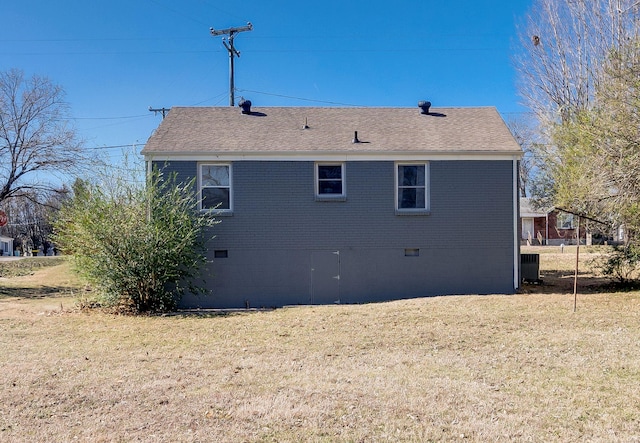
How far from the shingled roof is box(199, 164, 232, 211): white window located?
51 cm

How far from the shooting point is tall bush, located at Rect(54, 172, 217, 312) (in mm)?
11789

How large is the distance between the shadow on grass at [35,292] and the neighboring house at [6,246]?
4407cm

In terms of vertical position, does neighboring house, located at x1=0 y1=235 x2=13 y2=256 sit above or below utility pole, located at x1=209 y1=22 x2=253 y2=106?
below

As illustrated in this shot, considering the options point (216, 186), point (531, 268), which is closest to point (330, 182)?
point (216, 186)

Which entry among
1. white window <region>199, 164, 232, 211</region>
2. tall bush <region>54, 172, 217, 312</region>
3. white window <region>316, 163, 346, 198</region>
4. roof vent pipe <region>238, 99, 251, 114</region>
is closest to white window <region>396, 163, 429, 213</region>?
white window <region>316, 163, 346, 198</region>

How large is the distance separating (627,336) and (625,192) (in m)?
4.47

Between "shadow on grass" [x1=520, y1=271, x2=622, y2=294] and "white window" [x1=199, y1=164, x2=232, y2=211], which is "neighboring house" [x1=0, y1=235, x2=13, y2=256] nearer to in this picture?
"white window" [x1=199, y1=164, x2=232, y2=211]

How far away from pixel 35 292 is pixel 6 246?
157 feet

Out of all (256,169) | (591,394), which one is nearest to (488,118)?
(256,169)

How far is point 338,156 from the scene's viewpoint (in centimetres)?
1352

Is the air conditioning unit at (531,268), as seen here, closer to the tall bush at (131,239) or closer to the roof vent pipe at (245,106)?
the roof vent pipe at (245,106)

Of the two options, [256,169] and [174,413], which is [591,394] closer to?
[174,413]

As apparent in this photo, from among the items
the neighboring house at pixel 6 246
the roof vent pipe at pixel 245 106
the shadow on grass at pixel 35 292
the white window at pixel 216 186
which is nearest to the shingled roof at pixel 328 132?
the roof vent pipe at pixel 245 106

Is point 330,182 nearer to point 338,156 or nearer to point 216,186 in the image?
point 338,156
